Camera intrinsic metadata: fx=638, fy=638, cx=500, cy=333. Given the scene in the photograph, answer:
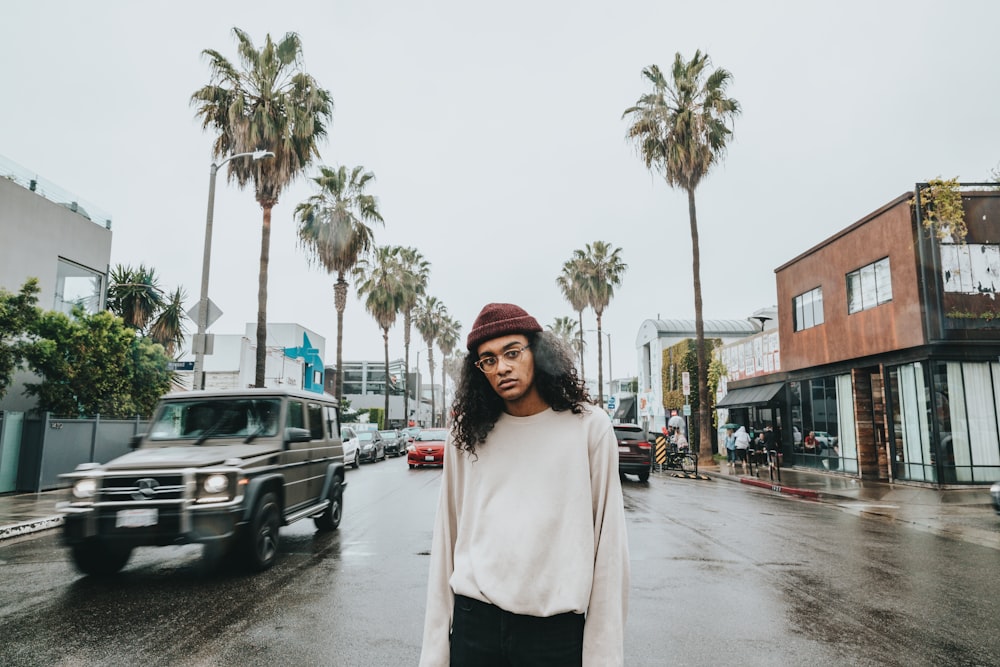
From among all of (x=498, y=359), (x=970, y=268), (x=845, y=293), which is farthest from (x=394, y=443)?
(x=498, y=359)

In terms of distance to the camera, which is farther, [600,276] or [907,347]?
[600,276]

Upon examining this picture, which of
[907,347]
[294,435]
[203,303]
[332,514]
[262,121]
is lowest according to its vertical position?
[332,514]

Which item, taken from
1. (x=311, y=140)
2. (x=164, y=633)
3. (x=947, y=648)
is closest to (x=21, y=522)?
(x=164, y=633)

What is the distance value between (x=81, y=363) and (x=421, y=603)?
13.5 meters

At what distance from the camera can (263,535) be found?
7.11 m

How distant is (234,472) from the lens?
6594 mm

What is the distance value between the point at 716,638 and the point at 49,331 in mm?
15777

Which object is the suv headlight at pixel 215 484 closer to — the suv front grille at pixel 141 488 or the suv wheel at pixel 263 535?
the suv front grille at pixel 141 488

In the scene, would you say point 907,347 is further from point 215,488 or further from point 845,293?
point 215,488

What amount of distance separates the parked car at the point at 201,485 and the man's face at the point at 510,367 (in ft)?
17.0

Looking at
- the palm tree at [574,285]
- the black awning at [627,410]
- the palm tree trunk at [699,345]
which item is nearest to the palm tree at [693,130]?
the palm tree trunk at [699,345]

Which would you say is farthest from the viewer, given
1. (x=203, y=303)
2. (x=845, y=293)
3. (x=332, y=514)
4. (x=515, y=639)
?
(x=845, y=293)

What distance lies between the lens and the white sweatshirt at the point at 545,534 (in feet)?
6.57

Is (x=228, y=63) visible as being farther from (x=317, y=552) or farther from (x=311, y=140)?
(x=317, y=552)
